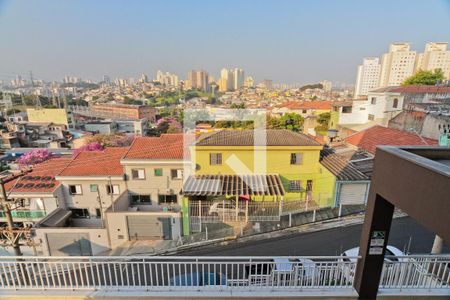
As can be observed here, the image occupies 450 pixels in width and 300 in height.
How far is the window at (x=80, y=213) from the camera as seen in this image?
1334 cm

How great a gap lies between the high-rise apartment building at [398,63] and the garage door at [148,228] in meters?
68.8

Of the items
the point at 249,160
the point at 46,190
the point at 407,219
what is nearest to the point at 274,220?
the point at 249,160

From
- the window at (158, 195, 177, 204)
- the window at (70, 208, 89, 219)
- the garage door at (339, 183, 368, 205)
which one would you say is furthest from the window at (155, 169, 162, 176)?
the garage door at (339, 183, 368, 205)

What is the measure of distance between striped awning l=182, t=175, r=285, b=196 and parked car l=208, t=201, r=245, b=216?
73 centimetres

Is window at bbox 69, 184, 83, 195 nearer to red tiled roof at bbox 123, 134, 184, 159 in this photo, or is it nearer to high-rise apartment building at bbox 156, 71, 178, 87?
red tiled roof at bbox 123, 134, 184, 159

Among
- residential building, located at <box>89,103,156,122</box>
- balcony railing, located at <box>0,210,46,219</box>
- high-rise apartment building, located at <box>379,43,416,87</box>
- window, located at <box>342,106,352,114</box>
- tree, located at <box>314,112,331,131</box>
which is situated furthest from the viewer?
residential building, located at <box>89,103,156,122</box>

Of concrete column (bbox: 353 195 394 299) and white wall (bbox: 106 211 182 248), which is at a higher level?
concrete column (bbox: 353 195 394 299)

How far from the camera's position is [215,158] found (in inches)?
467

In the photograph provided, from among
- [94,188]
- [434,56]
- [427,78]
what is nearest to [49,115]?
[94,188]

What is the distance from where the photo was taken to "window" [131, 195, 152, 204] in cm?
1336

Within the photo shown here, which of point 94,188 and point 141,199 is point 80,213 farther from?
point 141,199

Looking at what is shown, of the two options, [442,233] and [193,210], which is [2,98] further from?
[442,233]

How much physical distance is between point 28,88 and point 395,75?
12643 cm

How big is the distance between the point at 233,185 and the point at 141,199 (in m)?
6.09
